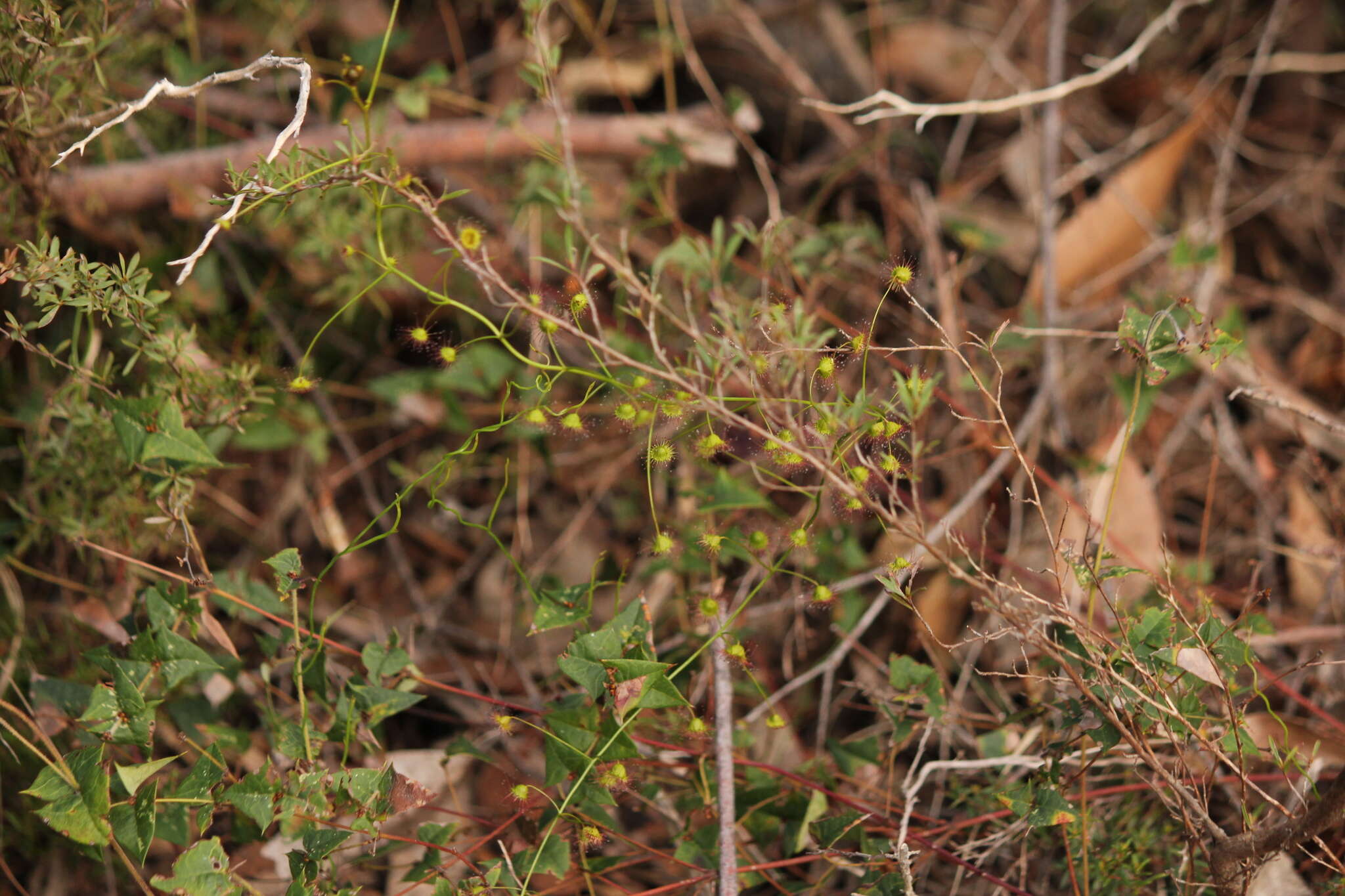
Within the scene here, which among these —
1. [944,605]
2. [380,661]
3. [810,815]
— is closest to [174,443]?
[380,661]

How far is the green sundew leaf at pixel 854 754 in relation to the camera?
167 cm

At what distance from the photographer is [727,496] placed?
171 centimetres

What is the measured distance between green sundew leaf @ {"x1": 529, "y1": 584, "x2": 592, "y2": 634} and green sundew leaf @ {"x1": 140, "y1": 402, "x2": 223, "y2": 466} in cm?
60

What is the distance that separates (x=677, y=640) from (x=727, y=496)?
0.31m

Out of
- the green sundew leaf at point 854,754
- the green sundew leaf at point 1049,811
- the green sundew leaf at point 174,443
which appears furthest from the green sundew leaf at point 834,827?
the green sundew leaf at point 174,443

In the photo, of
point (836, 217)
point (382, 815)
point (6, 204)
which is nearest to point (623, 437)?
point (836, 217)

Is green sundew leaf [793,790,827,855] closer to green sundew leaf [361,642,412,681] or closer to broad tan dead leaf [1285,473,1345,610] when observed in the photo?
green sundew leaf [361,642,412,681]

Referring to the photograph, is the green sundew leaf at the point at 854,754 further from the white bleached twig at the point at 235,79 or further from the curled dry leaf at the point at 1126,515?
the white bleached twig at the point at 235,79

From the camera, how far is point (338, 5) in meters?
2.64

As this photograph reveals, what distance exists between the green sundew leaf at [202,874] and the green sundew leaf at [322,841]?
0.39ft

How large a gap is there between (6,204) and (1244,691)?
8.09 ft

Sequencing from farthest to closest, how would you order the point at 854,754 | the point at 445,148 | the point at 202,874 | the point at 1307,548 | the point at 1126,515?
the point at 445,148, the point at 1126,515, the point at 1307,548, the point at 854,754, the point at 202,874

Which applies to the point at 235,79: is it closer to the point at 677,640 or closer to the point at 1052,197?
the point at 677,640

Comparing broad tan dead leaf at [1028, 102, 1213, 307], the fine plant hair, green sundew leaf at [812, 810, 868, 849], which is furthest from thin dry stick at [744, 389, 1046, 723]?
broad tan dead leaf at [1028, 102, 1213, 307]
